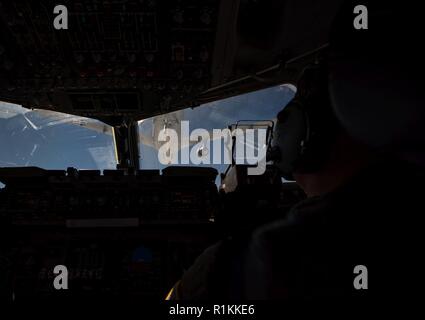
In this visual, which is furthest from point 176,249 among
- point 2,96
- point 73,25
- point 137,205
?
point 2,96

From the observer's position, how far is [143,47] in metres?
2.10

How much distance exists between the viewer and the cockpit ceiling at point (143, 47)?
1.83 m

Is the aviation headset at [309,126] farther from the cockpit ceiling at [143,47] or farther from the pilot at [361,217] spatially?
the cockpit ceiling at [143,47]

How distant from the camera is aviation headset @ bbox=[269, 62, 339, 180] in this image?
0.64m

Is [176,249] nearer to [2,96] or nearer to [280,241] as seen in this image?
[280,241]

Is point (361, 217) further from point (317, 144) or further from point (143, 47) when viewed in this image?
point (143, 47)

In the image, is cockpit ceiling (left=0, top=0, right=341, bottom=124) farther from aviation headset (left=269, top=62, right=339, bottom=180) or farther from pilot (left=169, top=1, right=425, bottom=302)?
pilot (left=169, top=1, right=425, bottom=302)

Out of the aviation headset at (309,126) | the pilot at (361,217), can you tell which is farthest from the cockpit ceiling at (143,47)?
the pilot at (361,217)

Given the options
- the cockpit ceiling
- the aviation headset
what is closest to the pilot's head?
the aviation headset

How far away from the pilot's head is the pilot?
7 centimetres

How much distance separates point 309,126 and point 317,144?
5cm

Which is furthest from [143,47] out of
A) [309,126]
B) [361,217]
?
[361,217]

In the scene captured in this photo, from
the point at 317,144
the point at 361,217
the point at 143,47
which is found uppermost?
the point at 143,47

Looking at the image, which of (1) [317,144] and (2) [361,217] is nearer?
(2) [361,217]
